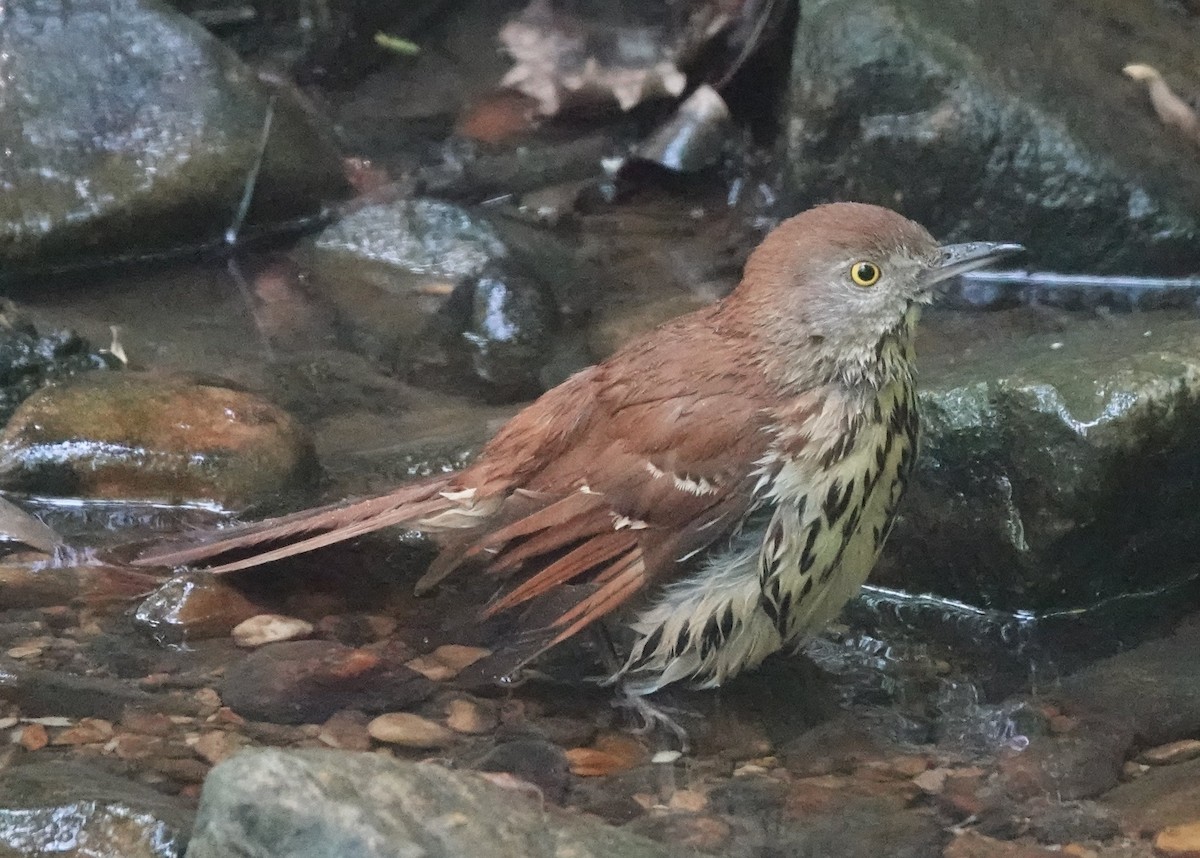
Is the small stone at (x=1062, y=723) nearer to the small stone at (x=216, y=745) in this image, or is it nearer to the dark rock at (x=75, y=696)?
the small stone at (x=216, y=745)

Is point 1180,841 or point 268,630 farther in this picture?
point 268,630

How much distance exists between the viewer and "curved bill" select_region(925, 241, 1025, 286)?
10.7ft

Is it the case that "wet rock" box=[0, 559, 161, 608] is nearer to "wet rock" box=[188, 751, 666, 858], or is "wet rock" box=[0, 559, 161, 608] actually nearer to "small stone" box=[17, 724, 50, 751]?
"small stone" box=[17, 724, 50, 751]

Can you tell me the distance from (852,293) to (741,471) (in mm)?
516

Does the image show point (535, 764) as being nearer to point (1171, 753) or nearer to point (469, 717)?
point (469, 717)

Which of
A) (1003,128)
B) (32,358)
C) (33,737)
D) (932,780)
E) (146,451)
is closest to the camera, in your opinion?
(33,737)

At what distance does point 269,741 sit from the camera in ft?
10.1

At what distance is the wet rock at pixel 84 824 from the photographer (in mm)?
2477

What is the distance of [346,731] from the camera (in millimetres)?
3158

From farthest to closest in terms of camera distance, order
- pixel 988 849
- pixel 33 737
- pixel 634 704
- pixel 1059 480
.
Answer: pixel 1059 480 < pixel 634 704 < pixel 33 737 < pixel 988 849

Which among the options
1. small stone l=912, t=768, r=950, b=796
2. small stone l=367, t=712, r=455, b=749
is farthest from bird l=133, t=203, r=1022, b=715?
small stone l=912, t=768, r=950, b=796

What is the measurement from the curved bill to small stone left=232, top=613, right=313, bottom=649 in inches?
71.1

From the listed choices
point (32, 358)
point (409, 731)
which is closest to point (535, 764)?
point (409, 731)

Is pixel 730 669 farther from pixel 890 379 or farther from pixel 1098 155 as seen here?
pixel 1098 155
